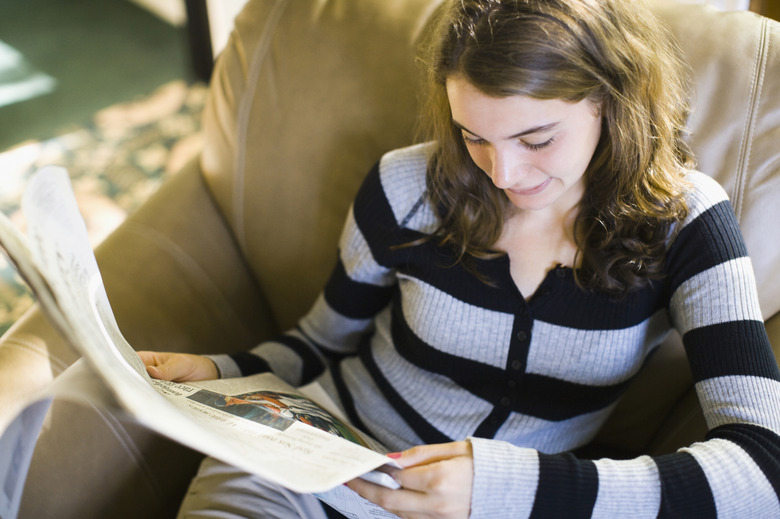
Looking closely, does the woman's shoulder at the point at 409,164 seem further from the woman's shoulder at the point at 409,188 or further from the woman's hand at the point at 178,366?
the woman's hand at the point at 178,366

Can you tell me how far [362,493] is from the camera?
2.55ft

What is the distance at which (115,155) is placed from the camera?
9.16 ft

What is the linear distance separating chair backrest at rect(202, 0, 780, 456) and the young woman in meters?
0.09

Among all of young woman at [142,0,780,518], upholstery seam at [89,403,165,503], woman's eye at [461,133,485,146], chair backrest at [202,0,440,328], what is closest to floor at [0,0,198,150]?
chair backrest at [202,0,440,328]

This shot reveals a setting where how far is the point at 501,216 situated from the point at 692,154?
0.31 metres

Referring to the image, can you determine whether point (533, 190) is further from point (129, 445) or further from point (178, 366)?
point (129, 445)

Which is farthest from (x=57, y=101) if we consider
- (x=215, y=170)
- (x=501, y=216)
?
(x=501, y=216)

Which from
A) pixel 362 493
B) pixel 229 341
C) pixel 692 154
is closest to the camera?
pixel 362 493

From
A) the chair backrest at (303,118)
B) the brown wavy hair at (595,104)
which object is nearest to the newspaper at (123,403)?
the brown wavy hair at (595,104)

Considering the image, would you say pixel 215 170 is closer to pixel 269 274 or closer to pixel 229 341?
pixel 269 274

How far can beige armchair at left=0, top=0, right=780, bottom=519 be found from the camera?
0.99 m

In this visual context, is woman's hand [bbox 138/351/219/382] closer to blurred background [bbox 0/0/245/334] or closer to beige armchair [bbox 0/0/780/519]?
beige armchair [bbox 0/0/780/519]

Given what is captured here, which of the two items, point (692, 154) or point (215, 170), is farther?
point (215, 170)

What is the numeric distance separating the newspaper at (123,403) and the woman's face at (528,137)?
1.31 feet
